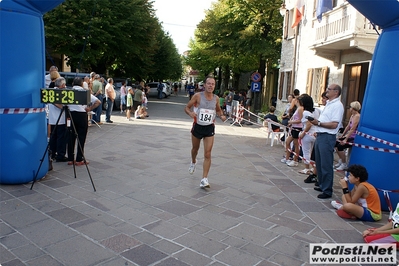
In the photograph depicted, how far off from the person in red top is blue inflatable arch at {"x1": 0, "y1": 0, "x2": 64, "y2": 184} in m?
4.88

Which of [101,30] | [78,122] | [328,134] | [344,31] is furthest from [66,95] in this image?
[101,30]

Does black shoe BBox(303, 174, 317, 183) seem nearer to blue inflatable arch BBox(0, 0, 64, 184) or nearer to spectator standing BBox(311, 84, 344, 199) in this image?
spectator standing BBox(311, 84, 344, 199)

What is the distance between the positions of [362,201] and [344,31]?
798cm

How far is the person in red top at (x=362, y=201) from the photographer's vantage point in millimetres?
4887

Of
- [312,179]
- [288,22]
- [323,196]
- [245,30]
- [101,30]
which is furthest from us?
[101,30]

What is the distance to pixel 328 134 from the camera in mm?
5836

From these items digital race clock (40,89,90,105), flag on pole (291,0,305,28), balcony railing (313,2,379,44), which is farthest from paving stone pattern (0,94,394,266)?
flag on pole (291,0,305,28)

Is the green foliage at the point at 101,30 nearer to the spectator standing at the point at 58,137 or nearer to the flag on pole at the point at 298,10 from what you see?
the flag on pole at the point at 298,10

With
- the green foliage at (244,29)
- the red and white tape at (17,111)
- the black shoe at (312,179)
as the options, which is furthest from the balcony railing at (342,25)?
the red and white tape at (17,111)

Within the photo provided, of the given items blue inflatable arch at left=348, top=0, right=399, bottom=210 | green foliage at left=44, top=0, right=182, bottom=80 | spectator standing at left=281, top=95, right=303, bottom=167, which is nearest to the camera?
blue inflatable arch at left=348, top=0, right=399, bottom=210

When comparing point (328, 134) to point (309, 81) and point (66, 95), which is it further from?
point (309, 81)

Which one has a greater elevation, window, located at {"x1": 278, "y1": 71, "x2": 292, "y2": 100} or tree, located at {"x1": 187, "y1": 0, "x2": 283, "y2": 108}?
tree, located at {"x1": 187, "y1": 0, "x2": 283, "y2": 108}

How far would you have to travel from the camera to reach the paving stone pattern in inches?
145

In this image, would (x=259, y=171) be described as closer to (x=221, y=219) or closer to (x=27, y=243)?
(x=221, y=219)
